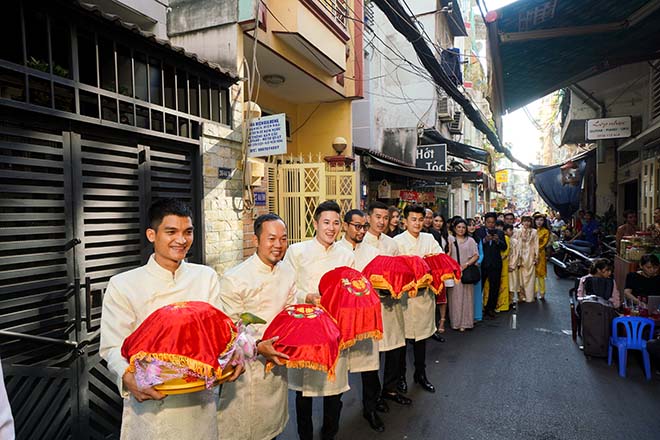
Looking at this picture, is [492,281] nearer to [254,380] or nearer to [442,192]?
[254,380]

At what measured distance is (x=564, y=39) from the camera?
5746mm

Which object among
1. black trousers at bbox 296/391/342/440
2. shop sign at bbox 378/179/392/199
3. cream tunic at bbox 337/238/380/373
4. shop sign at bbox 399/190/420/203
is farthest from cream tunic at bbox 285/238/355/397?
shop sign at bbox 399/190/420/203

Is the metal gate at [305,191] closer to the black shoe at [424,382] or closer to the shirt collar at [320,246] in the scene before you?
the black shoe at [424,382]

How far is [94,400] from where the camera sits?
11.3ft

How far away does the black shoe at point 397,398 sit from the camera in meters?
4.31

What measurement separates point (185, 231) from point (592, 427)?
407cm

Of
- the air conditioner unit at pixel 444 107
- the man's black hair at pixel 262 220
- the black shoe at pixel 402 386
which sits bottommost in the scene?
the black shoe at pixel 402 386

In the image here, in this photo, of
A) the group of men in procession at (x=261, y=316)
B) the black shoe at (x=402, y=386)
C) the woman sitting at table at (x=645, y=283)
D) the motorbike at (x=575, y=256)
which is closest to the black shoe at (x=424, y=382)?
the group of men in procession at (x=261, y=316)

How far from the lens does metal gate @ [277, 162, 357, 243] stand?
7941 mm

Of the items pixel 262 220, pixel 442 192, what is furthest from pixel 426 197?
pixel 262 220

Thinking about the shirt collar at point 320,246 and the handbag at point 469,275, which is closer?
the shirt collar at point 320,246

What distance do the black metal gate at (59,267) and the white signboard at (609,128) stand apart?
1057cm

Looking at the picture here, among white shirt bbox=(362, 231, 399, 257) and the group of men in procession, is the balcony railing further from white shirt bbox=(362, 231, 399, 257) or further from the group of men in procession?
the group of men in procession

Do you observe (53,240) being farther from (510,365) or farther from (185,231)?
(510,365)
